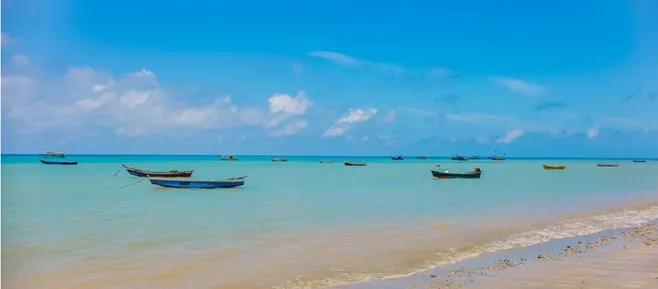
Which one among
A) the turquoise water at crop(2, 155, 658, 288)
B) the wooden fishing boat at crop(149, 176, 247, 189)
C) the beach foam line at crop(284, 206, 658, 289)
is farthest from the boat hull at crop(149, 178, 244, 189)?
the beach foam line at crop(284, 206, 658, 289)

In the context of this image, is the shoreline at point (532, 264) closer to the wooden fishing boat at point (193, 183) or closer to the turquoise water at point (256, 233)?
the turquoise water at point (256, 233)

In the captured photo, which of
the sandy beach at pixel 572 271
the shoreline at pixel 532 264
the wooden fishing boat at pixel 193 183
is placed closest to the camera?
the sandy beach at pixel 572 271

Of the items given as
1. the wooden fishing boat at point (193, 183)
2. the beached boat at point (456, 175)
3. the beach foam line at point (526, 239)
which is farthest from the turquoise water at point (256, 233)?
the beached boat at point (456, 175)

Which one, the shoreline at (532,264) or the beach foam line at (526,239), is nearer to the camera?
the shoreline at (532,264)

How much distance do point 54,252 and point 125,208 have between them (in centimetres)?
1010

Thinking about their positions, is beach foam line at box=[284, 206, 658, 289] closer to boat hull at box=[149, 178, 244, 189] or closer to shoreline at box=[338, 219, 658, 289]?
shoreline at box=[338, 219, 658, 289]

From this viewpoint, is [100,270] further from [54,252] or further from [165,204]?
[165,204]

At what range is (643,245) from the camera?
11047 millimetres

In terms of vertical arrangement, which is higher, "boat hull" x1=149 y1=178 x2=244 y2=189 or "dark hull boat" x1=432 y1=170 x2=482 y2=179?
"dark hull boat" x1=432 y1=170 x2=482 y2=179

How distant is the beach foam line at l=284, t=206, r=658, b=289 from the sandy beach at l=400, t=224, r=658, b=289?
102 centimetres

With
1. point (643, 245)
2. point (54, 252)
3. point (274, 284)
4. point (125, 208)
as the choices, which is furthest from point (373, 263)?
point (125, 208)

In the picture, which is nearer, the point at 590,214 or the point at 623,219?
the point at 623,219

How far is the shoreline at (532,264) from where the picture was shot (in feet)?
26.2

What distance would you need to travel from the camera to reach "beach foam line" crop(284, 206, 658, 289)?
8.72 metres
